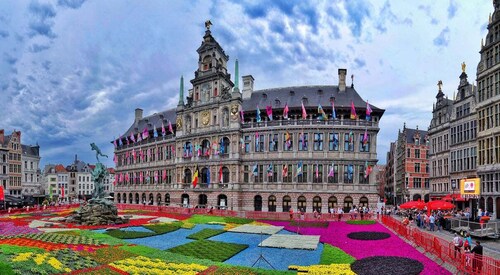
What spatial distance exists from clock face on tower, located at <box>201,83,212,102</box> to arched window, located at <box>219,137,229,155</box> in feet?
30.4

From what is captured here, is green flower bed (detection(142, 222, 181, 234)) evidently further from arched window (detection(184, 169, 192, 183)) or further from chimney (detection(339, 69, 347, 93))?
chimney (detection(339, 69, 347, 93))

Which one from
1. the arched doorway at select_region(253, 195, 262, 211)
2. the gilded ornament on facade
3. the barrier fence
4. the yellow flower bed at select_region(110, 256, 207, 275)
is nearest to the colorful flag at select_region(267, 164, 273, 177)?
the arched doorway at select_region(253, 195, 262, 211)

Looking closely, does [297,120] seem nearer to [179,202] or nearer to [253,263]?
[179,202]

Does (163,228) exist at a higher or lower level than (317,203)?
higher

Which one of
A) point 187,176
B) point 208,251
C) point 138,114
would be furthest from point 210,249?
point 138,114

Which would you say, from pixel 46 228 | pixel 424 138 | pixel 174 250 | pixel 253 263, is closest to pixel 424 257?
pixel 253 263

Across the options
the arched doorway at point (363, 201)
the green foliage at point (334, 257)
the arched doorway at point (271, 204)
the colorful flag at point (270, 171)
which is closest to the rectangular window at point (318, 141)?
the colorful flag at point (270, 171)

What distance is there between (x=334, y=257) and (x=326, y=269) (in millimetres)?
4407

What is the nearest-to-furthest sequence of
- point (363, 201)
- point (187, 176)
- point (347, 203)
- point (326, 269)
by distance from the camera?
point (326, 269) < point (363, 201) < point (347, 203) < point (187, 176)

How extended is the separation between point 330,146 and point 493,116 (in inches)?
937

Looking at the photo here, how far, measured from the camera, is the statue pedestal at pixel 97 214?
4153cm

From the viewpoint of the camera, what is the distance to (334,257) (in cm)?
2464

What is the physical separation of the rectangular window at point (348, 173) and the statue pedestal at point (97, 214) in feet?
118

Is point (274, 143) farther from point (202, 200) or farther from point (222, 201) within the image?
point (202, 200)
